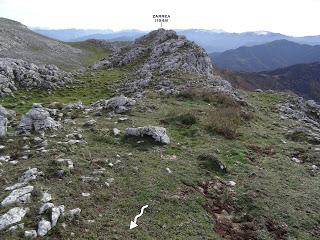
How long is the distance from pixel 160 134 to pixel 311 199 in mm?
7684

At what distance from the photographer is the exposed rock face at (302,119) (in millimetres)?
26344

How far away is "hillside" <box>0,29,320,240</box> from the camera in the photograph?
12.7 meters

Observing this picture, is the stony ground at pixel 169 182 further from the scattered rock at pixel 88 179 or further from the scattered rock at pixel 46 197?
the scattered rock at pixel 46 197

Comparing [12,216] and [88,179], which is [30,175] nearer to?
[88,179]

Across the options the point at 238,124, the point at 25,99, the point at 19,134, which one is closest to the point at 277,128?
the point at 238,124

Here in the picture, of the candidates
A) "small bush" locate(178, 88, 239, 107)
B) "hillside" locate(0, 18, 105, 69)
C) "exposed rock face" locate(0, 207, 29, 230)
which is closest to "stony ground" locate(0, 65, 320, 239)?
"exposed rock face" locate(0, 207, 29, 230)

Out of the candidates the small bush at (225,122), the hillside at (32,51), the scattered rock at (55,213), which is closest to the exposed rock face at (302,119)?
the small bush at (225,122)

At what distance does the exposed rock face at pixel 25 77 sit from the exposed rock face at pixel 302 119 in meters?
21.8

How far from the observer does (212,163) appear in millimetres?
18797

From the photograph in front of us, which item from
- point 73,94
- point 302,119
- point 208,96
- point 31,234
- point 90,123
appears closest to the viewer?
point 31,234

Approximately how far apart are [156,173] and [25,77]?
25693 millimetres

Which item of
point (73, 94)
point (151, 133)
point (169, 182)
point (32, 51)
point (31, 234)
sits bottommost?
point (32, 51)

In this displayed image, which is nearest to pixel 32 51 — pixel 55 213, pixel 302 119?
pixel 302 119

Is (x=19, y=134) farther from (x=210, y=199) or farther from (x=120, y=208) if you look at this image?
(x=210, y=199)
